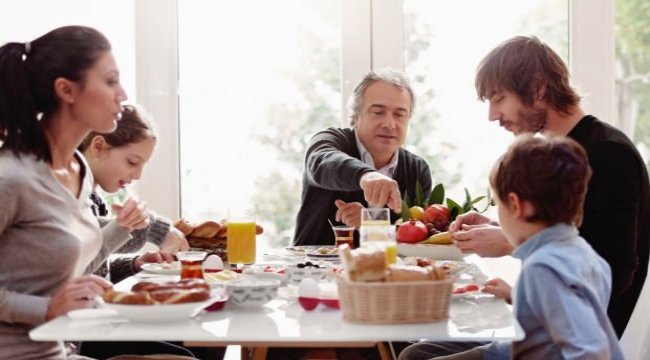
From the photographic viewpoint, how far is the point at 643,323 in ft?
8.00

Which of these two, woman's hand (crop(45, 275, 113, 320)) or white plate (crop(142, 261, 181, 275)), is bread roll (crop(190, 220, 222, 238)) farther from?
woman's hand (crop(45, 275, 113, 320))

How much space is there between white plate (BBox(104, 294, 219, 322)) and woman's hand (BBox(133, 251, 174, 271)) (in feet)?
2.87

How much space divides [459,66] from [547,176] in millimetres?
2146

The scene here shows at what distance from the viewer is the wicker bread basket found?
58.6 inches

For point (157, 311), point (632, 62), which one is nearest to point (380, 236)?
point (157, 311)

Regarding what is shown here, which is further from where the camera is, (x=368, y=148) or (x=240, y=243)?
(x=368, y=148)

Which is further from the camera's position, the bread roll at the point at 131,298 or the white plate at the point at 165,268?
the white plate at the point at 165,268

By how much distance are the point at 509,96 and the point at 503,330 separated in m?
0.97

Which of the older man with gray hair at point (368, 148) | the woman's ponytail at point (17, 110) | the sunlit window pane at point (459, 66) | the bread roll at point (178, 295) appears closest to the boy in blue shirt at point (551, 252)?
the bread roll at point (178, 295)

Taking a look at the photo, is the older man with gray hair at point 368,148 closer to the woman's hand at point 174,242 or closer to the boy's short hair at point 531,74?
the woman's hand at point 174,242

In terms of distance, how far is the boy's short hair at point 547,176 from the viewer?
5.39 ft

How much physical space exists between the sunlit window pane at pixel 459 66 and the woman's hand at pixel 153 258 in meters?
1.57

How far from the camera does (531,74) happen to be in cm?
226

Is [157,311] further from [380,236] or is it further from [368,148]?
[368,148]
